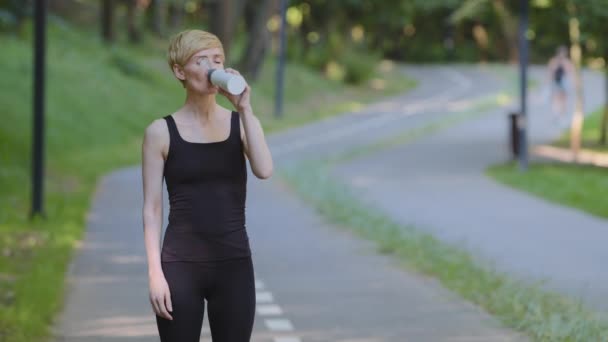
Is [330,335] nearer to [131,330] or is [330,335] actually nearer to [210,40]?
[131,330]

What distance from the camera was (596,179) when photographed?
2261 cm

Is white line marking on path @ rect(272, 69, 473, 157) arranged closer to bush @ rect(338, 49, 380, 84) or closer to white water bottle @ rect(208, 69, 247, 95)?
bush @ rect(338, 49, 380, 84)

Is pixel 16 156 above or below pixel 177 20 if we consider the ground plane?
below

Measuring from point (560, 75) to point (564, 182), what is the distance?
10351mm

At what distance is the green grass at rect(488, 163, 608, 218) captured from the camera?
19094mm

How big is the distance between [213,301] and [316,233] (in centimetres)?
1027

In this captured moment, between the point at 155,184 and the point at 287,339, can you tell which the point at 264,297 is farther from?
the point at 155,184

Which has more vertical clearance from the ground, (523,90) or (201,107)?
(523,90)

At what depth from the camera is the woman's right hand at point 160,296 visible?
4930mm

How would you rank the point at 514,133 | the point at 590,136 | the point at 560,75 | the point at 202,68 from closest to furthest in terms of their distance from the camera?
the point at 202,68, the point at 514,133, the point at 560,75, the point at 590,136

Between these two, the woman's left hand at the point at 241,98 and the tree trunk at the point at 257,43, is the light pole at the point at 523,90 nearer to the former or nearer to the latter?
the woman's left hand at the point at 241,98

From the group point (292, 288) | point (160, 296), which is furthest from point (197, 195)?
point (292, 288)

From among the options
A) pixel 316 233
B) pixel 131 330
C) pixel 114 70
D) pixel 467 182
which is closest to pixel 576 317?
pixel 131 330

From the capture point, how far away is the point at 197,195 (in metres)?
4.98
